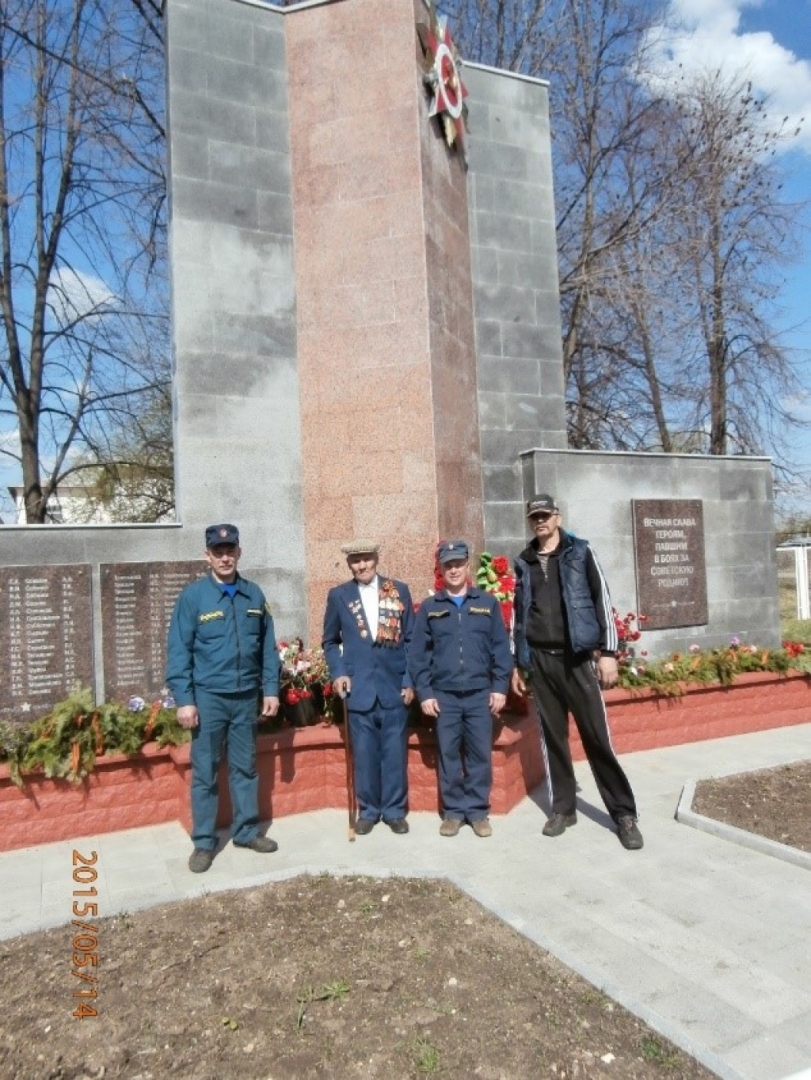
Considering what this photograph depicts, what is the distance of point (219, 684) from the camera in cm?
468

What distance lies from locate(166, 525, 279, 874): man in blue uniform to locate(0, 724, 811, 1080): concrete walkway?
25 cm

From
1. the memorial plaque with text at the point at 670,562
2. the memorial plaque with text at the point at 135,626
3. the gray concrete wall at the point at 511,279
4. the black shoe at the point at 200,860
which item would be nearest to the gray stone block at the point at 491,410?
the gray concrete wall at the point at 511,279

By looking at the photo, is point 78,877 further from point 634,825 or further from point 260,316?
point 260,316

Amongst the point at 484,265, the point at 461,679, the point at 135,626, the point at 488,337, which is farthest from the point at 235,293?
the point at 461,679

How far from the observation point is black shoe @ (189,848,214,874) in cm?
445

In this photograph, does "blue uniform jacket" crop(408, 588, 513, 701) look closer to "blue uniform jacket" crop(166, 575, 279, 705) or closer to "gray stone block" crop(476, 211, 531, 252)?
"blue uniform jacket" crop(166, 575, 279, 705)

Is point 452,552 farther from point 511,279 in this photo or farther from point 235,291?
point 511,279

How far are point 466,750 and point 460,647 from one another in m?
0.65

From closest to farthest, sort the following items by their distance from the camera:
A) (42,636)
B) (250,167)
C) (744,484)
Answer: (42,636)
(250,167)
(744,484)

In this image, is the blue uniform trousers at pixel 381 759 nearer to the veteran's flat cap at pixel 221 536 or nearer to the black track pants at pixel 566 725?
the black track pants at pixel 566 725

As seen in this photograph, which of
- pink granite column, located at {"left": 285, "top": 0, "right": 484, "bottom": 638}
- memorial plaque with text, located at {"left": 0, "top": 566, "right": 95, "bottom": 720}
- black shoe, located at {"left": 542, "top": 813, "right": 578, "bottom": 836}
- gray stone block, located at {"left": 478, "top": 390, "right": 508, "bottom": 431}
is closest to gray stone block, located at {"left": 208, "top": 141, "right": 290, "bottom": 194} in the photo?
pink granite column, located at {"left": 285, "top": 0, "right": 484, "bottom": 638}

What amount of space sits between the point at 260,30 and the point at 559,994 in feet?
25.2

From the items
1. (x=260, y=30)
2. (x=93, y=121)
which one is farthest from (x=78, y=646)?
(x=93, y=121)
